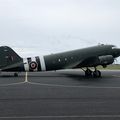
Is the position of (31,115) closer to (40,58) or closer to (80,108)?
(80,108)

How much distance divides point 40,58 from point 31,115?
28104 millimetres

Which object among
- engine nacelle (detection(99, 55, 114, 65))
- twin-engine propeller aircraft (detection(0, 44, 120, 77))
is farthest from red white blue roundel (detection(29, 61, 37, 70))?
engine nacelle (detection(99, 55, 114, 65))

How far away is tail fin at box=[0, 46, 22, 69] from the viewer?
1661 inches

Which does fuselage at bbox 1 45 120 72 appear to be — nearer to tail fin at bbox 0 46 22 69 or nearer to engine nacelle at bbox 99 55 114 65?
tail fin at bbox 0 46 22 69

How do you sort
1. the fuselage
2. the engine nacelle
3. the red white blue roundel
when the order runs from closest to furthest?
the engine nacelle, the fuselage, the red white blue roundel

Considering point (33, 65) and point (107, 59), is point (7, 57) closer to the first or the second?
point (33, 65)

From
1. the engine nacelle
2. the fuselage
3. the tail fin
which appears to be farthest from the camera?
the tail fin

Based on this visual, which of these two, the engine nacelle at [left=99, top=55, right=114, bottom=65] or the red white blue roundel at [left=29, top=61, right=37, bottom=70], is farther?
the red white blue roundel at [left=29, top=61, right=37, bottom=70]

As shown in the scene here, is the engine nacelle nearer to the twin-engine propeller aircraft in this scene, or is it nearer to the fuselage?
the twin-engine propeller aircraft

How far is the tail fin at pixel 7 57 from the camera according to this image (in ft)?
138

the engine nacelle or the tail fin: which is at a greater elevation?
the tail fin

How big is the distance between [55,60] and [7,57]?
17.2ft

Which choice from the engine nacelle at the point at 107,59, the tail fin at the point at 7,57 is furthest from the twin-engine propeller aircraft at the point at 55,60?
the engine nacelle at the point at 107,59

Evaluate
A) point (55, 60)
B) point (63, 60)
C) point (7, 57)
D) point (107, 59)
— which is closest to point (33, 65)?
point (55, 60)
